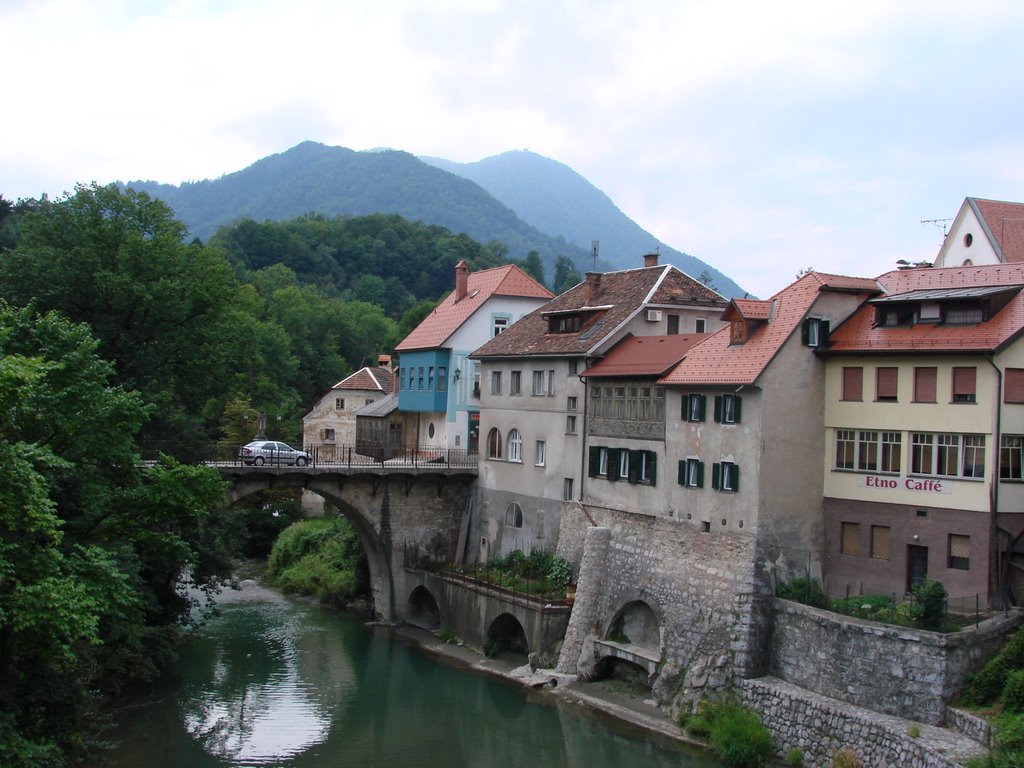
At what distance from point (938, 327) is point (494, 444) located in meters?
20.6

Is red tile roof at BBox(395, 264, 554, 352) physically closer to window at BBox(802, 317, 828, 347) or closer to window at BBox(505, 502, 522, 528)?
window at BBox(505, 502, 522, 528)

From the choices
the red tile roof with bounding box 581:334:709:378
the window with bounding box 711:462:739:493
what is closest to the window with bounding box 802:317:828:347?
the window with bounding box 711:462:739:493

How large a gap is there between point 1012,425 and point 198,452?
27.8m

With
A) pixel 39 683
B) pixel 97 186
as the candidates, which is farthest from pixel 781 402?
pixel 97 186

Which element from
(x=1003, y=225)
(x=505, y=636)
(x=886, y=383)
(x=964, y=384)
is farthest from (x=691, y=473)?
(x=1003, y=225)

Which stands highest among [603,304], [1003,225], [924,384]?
[1003,225]

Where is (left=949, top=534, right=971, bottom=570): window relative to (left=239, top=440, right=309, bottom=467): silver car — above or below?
below

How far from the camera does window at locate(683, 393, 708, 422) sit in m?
34.3

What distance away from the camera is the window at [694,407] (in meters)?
34.3

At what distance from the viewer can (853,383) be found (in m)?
32.0

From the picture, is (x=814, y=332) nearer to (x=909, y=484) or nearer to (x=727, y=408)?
(x=727, y=408)

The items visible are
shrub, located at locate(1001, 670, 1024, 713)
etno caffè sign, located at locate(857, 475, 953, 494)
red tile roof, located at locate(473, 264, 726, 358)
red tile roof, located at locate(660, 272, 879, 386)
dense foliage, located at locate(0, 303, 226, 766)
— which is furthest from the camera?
red tile roof, located at locate(473, 264, 726, 358)

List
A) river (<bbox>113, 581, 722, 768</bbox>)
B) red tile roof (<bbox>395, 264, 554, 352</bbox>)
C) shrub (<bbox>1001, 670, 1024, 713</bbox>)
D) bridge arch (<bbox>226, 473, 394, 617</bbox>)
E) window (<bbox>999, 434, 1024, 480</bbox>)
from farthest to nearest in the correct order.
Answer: red tile roof (<bbox>395, 264, 554, 352</bbox>) < bridge arch (<bbox>226, 473, 394, 617</bbox>) < river (<bbox>113, 581, 722, 768</bbox>) < window (<bbox>999, 434, 1024, 480</bbox>) < shrub (<bbox>1001, 670, 1024, 713</bbox>)

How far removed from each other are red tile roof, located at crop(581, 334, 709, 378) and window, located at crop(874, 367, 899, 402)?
6574 millimetres
